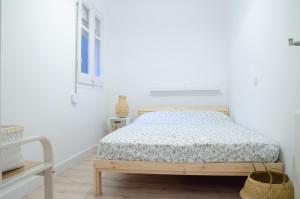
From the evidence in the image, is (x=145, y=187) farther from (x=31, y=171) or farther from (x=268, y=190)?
(x=31, y=171)

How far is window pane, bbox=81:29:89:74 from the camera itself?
3150 millimetres

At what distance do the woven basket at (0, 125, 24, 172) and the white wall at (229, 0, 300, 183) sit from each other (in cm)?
169

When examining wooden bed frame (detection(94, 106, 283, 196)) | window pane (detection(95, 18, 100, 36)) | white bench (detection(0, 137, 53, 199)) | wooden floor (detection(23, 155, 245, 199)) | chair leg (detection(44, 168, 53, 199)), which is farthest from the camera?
window pane (detection(95, 18, 100, 36))

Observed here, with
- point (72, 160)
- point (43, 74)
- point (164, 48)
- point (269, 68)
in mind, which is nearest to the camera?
point (269, 68)

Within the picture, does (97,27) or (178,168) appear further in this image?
(97,27)

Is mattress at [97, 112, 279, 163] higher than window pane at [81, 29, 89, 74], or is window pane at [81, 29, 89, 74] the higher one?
window pane at [81, 29, 89, 74]

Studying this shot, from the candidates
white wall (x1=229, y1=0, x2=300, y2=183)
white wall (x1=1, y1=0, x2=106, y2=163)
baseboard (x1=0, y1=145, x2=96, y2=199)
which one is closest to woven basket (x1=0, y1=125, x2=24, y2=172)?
baseboard (x1=0, y1=145, x2=96, y2=199)

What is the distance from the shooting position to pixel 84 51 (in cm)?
322

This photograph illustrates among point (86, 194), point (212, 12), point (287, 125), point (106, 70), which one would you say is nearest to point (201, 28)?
point (212, 12)

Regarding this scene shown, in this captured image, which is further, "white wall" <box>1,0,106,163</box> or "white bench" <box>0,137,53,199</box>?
"white wall" <box>1,0,106,163</box>

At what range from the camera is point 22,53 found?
6.15ft

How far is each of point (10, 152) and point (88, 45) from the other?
2.52m

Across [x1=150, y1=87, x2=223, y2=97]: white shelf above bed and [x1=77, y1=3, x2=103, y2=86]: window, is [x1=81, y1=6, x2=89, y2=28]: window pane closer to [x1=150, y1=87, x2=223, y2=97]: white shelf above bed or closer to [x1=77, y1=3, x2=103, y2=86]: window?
[x1=77, y1=3, x2=103, y2=86]: window

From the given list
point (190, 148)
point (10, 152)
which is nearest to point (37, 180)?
point (10, 152)
